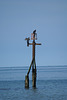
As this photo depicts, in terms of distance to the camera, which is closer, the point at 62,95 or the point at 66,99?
the point at 66,99

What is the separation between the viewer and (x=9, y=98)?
4150cm

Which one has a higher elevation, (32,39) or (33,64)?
(32,39)

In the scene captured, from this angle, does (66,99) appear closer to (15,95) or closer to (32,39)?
(15,95)

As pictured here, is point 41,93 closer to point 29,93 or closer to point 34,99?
point 29,93

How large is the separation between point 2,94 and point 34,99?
6.02m

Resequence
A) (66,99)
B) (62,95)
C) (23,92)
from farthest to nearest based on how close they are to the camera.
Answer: (23,92) < (62,95) < (66,99)

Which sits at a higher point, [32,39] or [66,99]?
[32,39]

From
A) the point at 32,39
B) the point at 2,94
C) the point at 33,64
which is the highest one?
the point at 32,39

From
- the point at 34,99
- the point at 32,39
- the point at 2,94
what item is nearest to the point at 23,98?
the point at 34,99

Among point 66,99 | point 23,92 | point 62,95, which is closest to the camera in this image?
point 66,99

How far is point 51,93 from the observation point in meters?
45.7

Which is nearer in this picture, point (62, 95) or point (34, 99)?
point (34, 99)

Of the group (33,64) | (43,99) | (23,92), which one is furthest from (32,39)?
(43,99)

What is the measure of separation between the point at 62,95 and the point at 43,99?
159 inches
